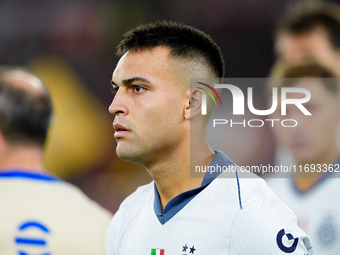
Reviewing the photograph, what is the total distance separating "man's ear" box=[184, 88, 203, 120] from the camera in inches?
78.1

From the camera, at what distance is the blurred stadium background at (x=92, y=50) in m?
7.20

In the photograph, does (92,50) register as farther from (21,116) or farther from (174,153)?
(174,153)

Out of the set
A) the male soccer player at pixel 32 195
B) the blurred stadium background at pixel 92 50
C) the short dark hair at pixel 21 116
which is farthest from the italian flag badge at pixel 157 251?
the blurred stadium background at pixel 92 50

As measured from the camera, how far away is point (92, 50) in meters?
7.75

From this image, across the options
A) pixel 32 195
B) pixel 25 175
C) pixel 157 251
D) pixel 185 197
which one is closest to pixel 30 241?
pixel 32 195

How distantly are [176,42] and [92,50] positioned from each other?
600cm

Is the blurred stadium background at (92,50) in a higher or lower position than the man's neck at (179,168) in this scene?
higher

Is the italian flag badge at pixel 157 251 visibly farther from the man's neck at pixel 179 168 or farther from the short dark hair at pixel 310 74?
the short dark hair at pixel 310 74

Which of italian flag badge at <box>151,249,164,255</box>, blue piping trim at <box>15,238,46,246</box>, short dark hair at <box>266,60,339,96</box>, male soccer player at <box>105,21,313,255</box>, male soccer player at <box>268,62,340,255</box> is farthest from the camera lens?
short dark hair at <box>266,60,339,96</box>

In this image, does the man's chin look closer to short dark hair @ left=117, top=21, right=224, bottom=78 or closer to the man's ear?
the man's ear

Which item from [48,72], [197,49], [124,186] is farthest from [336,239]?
[48,72]

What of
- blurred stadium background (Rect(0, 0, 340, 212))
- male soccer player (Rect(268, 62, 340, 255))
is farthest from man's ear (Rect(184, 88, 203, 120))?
blurred stadium background (Rect(0, 0, 340, 212))

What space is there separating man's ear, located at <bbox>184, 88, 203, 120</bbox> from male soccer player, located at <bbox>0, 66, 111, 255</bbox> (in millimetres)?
952

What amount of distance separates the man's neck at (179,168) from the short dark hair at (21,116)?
1.02m
